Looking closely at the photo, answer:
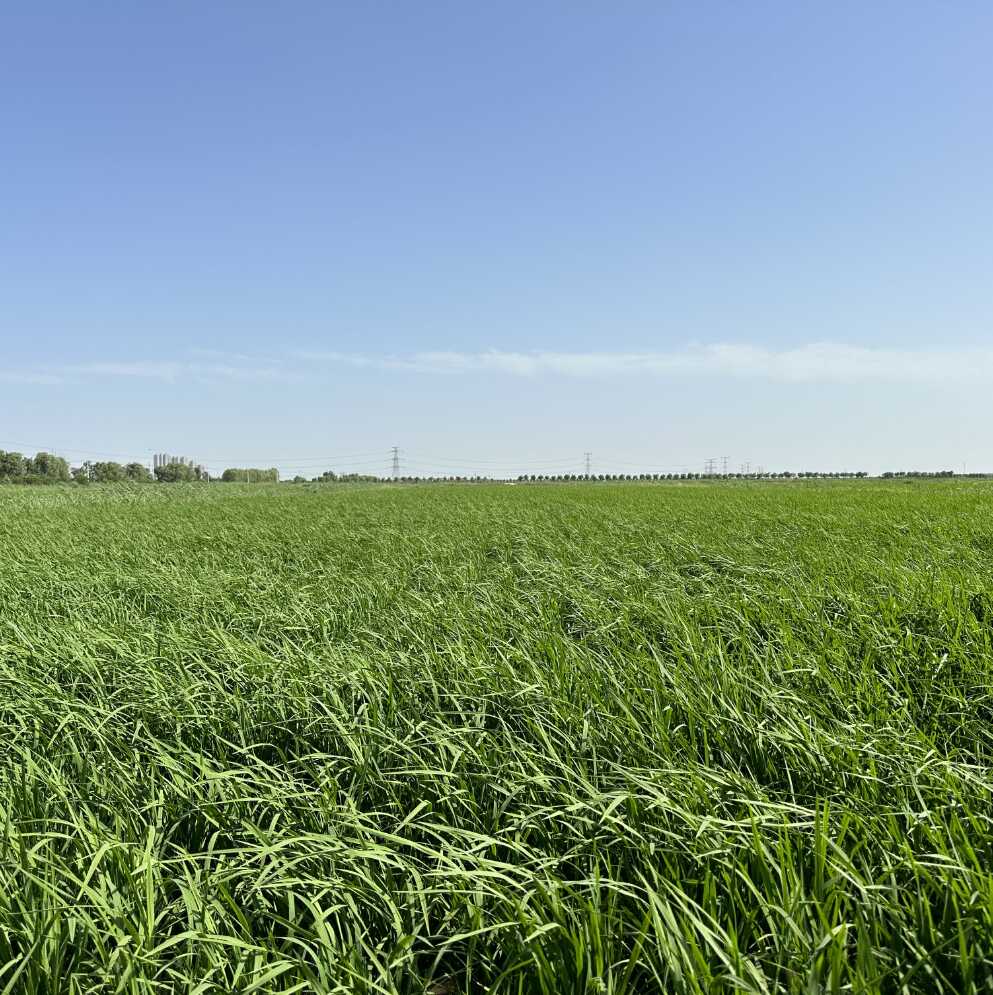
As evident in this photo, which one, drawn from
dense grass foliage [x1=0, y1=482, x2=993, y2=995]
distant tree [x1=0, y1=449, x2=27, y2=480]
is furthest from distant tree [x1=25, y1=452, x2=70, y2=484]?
dense grass foliage [x1=0, y1=482, x2=993, y2=995]

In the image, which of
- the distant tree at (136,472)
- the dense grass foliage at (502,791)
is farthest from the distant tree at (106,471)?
the dense grass foliage at (502,791)

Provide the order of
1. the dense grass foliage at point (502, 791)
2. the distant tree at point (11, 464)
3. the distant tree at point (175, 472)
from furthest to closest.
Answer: the distant tree at point (175, 472), the distant tree at point (11, 464), the dense grass foliage at point (502, 791)

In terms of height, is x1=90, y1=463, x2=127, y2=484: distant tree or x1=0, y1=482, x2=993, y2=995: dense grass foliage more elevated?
x1=90, y1=463, x2=127, y2=484: distant tree

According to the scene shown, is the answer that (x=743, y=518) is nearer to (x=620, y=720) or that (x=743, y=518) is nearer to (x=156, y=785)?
(x=620, y=720)

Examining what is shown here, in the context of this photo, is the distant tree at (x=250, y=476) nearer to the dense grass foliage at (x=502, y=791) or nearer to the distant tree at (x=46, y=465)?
the distant tree at (x=46, y=465)

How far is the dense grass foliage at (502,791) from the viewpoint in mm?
1721

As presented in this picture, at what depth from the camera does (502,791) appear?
8.23 feet

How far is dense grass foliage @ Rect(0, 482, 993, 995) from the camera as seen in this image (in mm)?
1721

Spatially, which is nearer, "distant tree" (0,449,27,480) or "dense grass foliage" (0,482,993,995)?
"dense grass foliage" (0,482,993,995)

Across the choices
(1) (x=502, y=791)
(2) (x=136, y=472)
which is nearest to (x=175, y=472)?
(2) (x=136, y=472)

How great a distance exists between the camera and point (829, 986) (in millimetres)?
1488

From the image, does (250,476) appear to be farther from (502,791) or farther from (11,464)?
(502,791)

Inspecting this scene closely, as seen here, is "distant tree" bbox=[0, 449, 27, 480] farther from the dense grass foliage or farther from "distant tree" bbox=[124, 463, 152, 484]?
the dense grass foliage

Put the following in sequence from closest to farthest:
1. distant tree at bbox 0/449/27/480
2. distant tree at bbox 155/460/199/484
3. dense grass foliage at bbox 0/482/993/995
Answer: dense grass foliage at bbox 0/482/993/995 → distant tree at bbox 0/449/27/480 → distant tree at bbox 155/460/199/484
